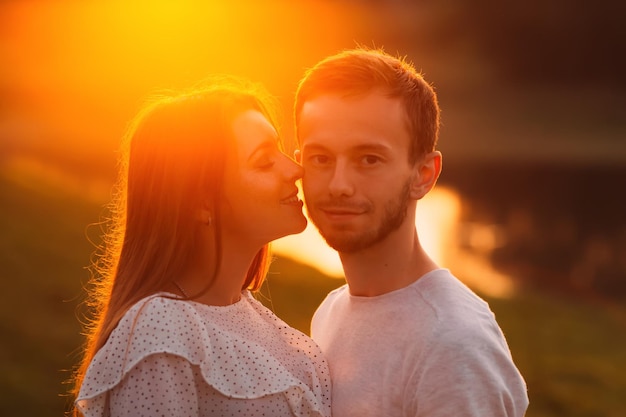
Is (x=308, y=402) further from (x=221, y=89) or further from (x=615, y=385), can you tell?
(x=615, y=385)

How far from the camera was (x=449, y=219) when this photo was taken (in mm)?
32688

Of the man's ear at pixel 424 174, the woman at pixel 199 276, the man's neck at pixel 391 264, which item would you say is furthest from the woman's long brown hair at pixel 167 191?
the man's ear at pixel 424 174

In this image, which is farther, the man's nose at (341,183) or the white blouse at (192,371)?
the man's nose at (341,183)

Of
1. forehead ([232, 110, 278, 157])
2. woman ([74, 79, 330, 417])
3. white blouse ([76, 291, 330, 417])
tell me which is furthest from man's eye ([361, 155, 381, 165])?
white blouse ([76, 291, 330, 417])

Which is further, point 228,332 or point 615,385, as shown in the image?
point 615,385

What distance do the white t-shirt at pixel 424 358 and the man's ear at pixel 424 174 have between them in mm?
420

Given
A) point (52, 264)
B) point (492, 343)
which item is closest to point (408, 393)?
point (492, 343)

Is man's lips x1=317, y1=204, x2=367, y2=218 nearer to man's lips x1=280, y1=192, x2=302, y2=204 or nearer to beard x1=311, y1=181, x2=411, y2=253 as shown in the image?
beard x1=311, y1=181, x2=411, y2=253

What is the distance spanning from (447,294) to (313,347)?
789 mm

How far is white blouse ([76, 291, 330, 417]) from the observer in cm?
377

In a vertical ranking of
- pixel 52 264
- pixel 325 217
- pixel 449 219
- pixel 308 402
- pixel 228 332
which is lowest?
pixel 449 219

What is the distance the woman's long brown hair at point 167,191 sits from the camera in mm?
4215

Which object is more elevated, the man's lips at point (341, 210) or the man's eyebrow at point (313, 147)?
the man's eyebrow at point (313, 147)

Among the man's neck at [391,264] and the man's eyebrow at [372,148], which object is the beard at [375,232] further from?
the man's eyebrow at [372,148]
